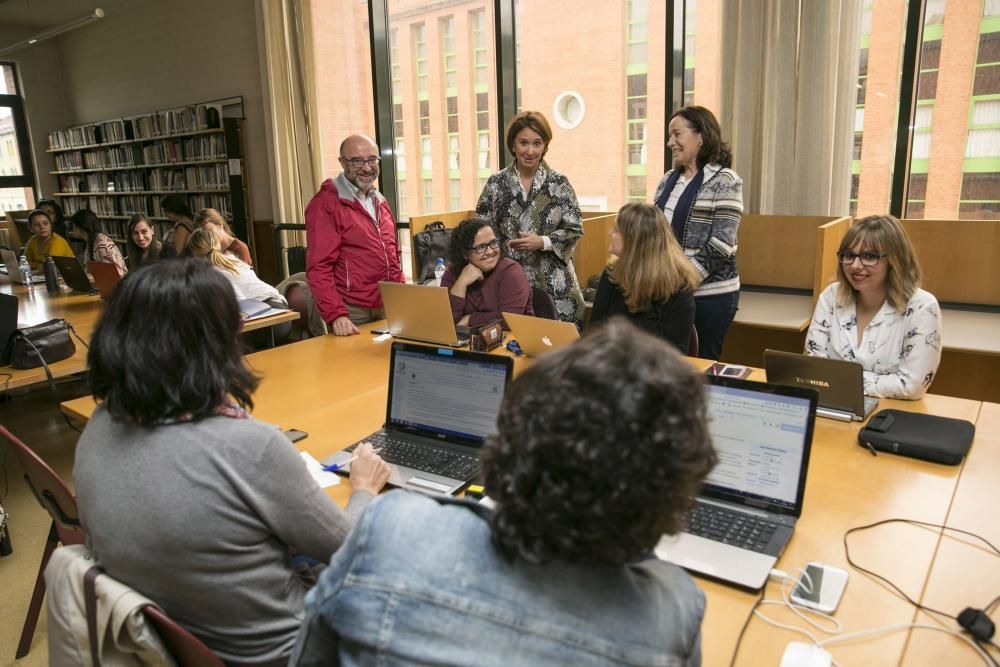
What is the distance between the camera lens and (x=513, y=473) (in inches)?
27.5

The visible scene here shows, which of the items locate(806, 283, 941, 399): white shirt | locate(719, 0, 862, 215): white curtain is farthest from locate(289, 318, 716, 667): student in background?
locate(719, 0, 862, 215): white curtain

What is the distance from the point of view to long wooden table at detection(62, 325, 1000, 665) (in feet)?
3.67

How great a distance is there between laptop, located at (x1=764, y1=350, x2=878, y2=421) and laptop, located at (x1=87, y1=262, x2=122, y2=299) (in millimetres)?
3795

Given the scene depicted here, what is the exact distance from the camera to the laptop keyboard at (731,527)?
1348 millimetres

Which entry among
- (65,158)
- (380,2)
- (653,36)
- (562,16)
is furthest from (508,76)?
(65,158)

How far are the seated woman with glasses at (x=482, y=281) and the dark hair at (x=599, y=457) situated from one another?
7.21 ft

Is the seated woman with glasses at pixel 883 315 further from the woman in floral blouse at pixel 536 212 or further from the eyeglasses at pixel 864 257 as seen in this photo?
the woman in floral blouse at pixel 536 212

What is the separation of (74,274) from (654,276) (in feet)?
13.3

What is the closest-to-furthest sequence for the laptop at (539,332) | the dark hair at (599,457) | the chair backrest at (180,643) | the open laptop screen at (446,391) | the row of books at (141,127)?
1. the dark hair at (599,457)
2. the chair backrest at (180,643)
3. the open laptop screen at (446,391)
4. the laptop at (539,332)
5. the row of books at (141,127)

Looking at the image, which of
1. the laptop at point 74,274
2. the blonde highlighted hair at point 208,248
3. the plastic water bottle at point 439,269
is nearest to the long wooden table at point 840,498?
the blonde highlighted hair at point 208,248

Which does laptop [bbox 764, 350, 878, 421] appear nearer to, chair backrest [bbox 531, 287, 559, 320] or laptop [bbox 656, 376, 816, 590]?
laptop [bbox 656, 376, 816, 590]

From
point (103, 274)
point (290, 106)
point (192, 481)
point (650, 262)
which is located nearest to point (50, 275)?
point (103, 274)

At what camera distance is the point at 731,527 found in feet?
4.56

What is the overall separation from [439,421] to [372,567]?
112 cm
